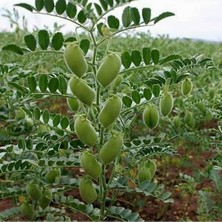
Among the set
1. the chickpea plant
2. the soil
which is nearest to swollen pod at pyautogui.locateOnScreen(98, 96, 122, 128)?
the chickpea plant

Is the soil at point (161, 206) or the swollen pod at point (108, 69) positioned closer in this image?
the swollen pod at point (108, 69)

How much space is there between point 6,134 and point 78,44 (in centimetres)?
55

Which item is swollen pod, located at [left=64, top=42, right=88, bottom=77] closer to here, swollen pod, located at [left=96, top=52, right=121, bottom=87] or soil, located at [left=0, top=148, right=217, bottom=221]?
swollen pod, located at [left=96, top=52, right=121, bottom=87]

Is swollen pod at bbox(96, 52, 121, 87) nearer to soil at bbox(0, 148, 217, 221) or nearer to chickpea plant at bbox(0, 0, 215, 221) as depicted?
chickpea plant at bbox(0, 0, 215, 221)

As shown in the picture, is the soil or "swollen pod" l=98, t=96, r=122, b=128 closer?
"swollen pod" l=98, t=96, r=122, b=128

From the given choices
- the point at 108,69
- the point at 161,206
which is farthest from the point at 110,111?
the point at 161,206

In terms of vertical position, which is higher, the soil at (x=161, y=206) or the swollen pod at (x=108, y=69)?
the swollen pod at (x=108, y=69)

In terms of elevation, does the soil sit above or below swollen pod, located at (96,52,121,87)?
below

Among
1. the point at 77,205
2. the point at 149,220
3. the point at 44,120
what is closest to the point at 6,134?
the point at 44,120

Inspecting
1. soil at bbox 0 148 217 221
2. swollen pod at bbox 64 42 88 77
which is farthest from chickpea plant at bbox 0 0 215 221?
soil at bbox 0 148 217 221

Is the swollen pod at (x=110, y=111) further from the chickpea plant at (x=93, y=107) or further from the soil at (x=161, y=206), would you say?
the soil at (x=161, y=206)

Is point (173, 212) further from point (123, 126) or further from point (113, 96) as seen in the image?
point (113, 96)

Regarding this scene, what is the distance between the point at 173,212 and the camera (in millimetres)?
1827

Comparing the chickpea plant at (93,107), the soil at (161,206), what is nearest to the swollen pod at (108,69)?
the chickpea plant at (93,107)
